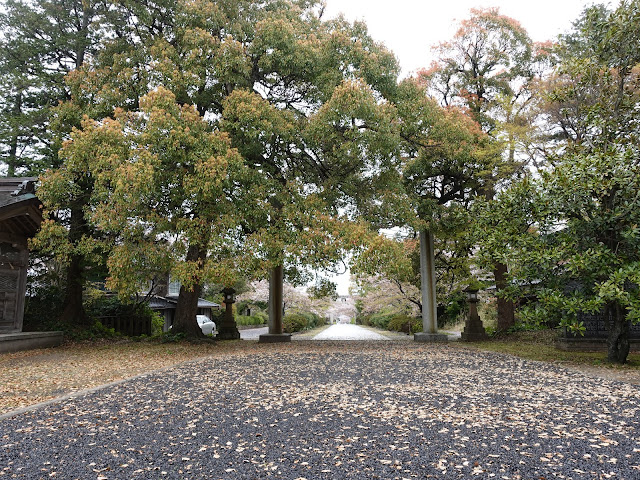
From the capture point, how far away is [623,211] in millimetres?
6188

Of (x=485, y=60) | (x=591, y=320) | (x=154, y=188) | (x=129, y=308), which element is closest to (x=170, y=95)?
(x=154, y=188)

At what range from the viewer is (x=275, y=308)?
12406 mm

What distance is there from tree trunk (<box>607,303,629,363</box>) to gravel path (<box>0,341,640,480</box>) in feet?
6.33

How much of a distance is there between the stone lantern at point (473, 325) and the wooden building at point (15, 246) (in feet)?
38.3

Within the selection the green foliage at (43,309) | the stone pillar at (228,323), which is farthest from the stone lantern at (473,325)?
the green foliage at (43,309)

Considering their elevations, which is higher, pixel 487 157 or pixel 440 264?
pixel 487 157

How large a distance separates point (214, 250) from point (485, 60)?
1223 centimetres

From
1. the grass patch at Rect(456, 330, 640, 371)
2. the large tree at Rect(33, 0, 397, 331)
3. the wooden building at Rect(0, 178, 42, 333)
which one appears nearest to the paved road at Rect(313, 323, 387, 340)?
the grass patch at Rect(456, 330, 640, 371)

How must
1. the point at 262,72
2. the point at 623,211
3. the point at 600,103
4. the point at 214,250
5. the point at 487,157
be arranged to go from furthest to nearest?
the point at 487,157 → the point at 262,72 → the point at 214,250 → the point at 600,103 → the point at 623,211

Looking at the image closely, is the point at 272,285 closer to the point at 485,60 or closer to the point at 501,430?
the point at 501,430

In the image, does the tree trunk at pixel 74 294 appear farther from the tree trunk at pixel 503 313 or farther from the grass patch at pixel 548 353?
the tree trunk at pixel 503 313

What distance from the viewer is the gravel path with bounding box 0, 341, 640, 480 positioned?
8.25 ft

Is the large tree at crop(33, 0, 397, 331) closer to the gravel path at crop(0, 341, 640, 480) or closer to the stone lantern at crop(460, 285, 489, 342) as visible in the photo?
the gravel path at crop(0, 341, 640, 480)

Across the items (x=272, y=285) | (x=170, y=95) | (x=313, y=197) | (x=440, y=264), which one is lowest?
(x=272, y=285)
